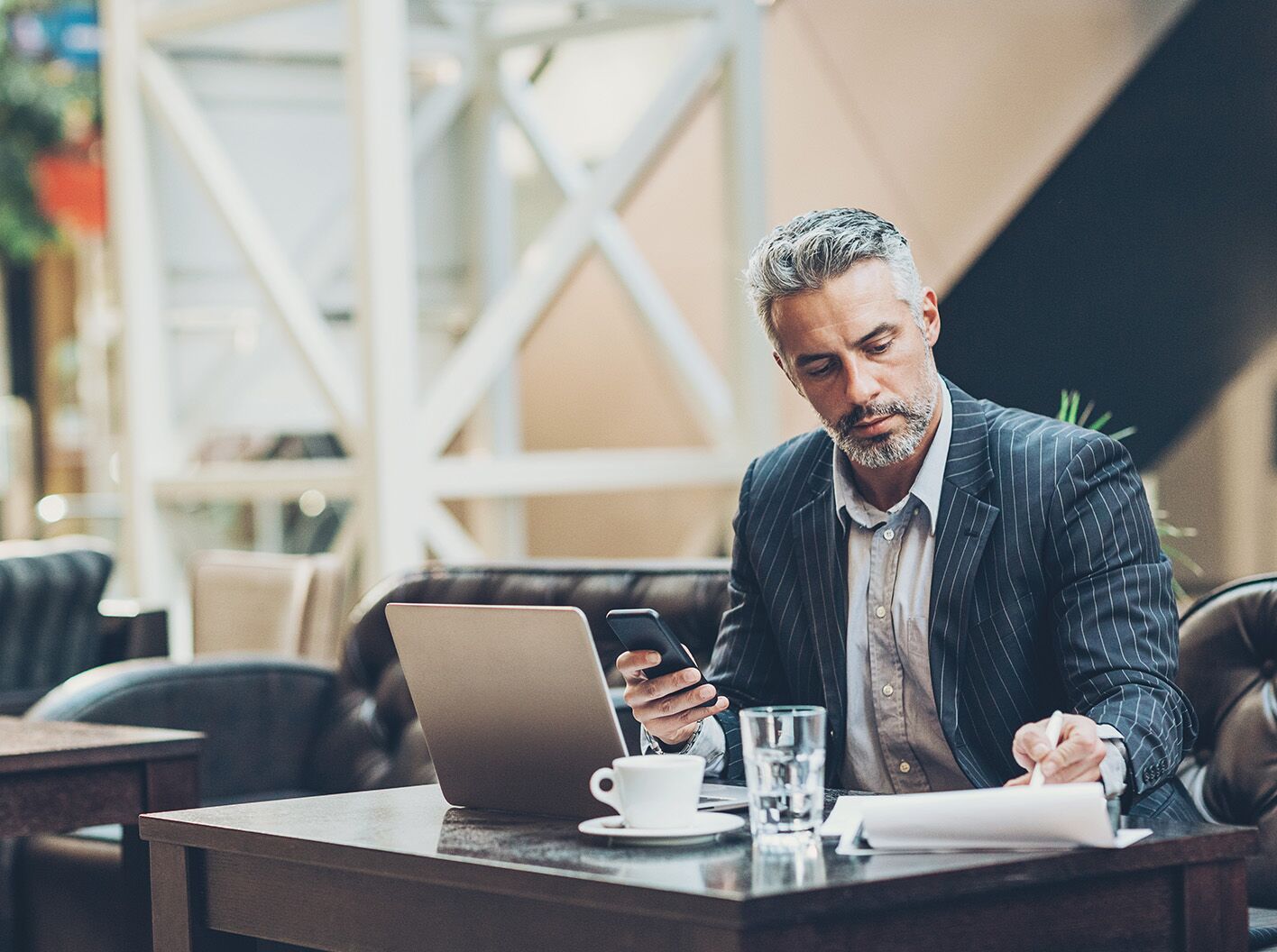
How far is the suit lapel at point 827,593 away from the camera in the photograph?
2279mm

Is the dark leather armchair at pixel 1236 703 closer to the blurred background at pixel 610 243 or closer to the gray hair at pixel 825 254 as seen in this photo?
the gray hair at pixel 825 254

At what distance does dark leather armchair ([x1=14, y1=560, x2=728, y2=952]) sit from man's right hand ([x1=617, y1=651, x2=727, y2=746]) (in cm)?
97

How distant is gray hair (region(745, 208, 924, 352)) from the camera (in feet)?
7.13

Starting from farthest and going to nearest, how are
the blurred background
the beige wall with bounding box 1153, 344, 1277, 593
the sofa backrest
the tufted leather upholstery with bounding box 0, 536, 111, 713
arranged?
the tufted leather upholstery with bounding box 0, 536, 111, 713 < the blurred background < the beige wall with bounding box 1153, 344, 1277, 593 < the sofa backrest

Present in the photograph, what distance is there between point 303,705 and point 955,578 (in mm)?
2133

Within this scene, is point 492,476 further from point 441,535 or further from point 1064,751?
point 1064,751

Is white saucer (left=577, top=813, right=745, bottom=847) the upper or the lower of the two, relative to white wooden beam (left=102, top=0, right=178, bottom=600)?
lower

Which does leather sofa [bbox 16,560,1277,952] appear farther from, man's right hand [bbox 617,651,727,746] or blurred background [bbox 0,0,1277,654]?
blurred background [bbox 0,0,1277,654]

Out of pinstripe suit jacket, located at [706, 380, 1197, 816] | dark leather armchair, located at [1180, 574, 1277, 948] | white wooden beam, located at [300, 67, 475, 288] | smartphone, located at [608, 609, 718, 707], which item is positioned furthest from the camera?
white wooden beam, located at [300, 67, 475, 288]

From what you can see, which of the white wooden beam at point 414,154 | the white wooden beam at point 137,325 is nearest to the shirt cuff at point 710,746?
the white wooden beam at point 137,325

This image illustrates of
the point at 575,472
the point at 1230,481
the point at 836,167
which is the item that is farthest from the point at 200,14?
the point at 1230,481

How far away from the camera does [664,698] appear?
6.33ft

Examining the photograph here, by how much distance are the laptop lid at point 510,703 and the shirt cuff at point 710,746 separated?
0.23 meters

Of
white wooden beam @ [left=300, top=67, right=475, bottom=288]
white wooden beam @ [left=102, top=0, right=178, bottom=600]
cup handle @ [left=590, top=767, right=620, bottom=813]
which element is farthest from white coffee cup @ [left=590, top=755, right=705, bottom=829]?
white wooden beam @ [left=300, top=67, right=475, bottom=288]
